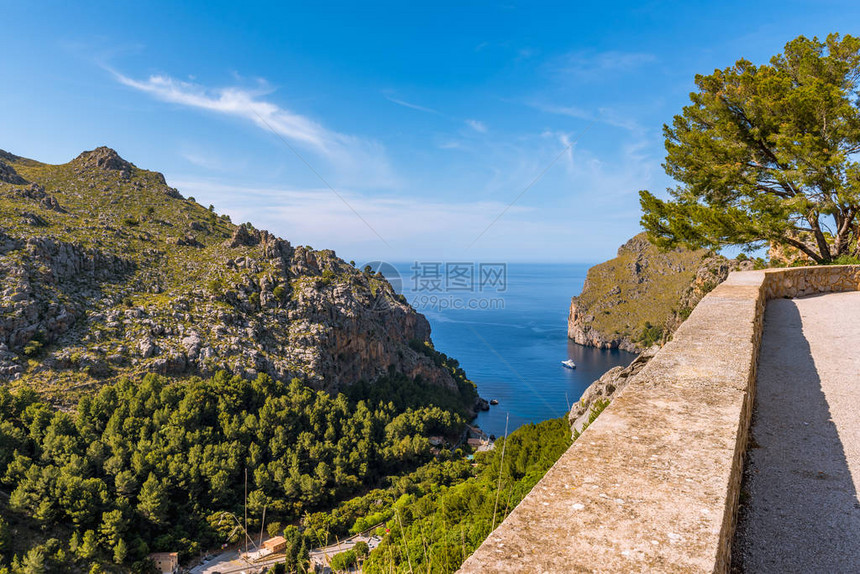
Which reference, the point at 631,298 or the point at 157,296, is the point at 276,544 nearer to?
the point at 157,296

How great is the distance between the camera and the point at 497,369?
293 feet

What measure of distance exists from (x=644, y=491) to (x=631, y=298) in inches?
4799

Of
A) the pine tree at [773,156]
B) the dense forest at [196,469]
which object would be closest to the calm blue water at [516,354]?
the dense forest at [196,469]

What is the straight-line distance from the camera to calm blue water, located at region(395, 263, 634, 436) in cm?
7006

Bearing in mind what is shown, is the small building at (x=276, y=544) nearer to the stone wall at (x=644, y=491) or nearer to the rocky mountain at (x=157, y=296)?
the rocky mountain at (x=157, y=296)

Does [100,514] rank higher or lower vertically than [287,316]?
lower

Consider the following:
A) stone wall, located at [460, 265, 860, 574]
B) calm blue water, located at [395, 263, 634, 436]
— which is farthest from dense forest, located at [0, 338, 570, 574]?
calm blue water, located at [395, 263, 634, 436]

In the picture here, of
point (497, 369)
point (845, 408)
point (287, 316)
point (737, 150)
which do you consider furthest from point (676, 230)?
point (497, 369)

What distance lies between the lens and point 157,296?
165 feet

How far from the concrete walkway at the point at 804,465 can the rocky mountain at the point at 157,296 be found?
2040 inches

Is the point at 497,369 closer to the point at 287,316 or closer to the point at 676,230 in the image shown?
the point at 287,316

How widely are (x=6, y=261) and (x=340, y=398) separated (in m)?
37.9

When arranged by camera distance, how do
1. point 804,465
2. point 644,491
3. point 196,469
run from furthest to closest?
point 196,469, point 804,465, point 644,491

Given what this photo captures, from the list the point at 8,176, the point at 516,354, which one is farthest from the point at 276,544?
the point at 516,354
